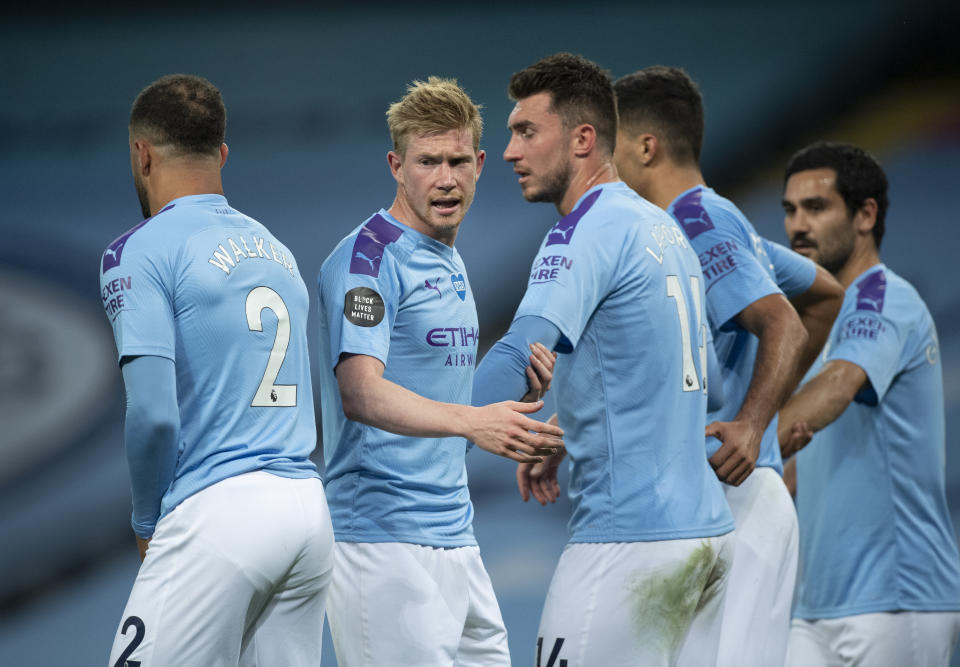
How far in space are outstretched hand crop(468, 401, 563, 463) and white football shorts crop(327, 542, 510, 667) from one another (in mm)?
608

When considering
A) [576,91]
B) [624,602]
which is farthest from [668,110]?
[624,602]

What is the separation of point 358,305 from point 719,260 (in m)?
1.29

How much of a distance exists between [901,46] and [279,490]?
6260 mm

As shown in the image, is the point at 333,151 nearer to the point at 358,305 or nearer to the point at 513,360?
the point at 358,305

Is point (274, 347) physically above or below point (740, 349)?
below

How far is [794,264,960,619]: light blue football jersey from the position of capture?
13.6 ft

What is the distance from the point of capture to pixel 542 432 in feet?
8.43

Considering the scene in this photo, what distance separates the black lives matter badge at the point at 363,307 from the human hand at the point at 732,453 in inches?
42.8

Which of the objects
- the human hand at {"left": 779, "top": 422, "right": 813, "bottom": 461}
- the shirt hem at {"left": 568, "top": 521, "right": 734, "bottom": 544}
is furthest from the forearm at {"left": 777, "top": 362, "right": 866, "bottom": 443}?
the shirt hem at {"left": 568, "top": 521, "right": 734, "bottom": 544}

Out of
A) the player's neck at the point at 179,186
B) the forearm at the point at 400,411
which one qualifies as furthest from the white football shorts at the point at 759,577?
the player's neck at the point at 179,186

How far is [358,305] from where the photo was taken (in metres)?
2.97

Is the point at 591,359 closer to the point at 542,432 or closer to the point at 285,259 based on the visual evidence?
the point at 542,432

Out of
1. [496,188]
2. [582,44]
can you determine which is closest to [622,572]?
[496,188]

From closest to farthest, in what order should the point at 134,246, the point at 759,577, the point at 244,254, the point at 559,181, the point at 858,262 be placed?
1. the point at 134,246
2. the point at 244,254
3. the point at 559,181
4. the point at 759,577
5. the point at 858,262
